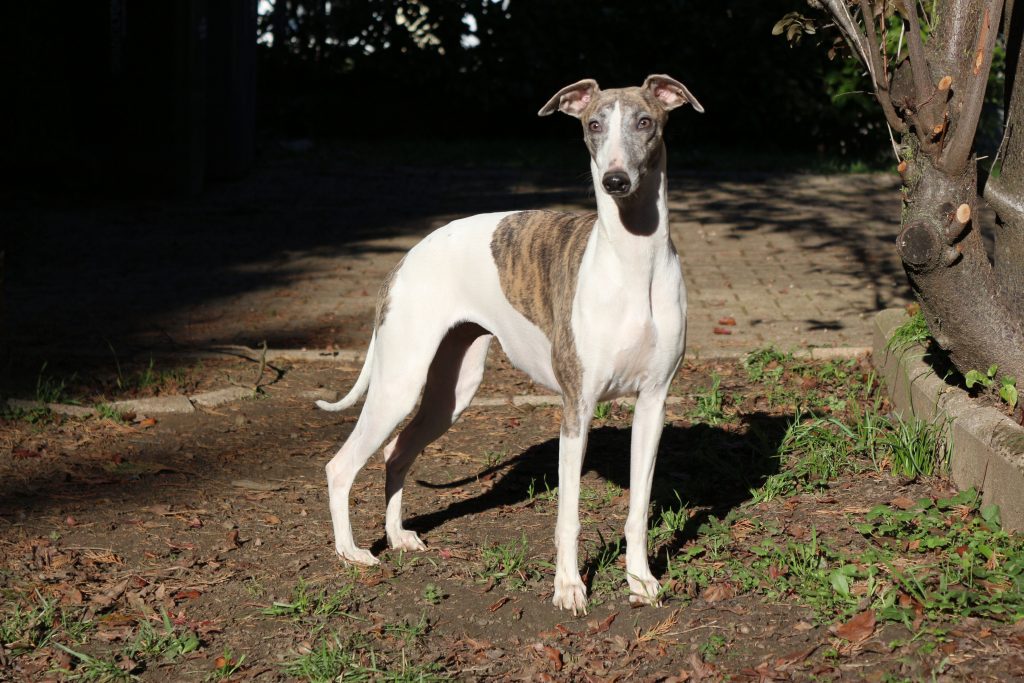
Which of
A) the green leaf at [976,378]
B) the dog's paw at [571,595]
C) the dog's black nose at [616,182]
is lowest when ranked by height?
the dog's paw at [571,595]

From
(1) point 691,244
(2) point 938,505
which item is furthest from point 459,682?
(1) point 691,244

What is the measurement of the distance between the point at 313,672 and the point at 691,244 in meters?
7.86

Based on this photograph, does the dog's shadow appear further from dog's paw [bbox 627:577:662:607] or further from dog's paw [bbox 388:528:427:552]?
→ dog's paw [bbox 627:577:662:607]

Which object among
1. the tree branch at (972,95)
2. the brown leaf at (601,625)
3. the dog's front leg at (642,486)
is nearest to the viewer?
the brown leaf at (601,625)

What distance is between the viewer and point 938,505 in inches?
186

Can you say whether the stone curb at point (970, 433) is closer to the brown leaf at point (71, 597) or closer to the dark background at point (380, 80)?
the brown leaf at point (71, 597)

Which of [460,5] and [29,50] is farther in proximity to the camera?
[460,5]

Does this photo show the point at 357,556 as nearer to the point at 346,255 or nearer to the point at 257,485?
the point at 257,485

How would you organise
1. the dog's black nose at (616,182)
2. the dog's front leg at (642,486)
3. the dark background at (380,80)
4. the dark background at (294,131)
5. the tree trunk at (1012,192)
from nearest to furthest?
the dog's black nose at (616,182) → the dog's front leg at (642,486) → the tree trunk at (1012,192) → the dark background at (294,131) → the dark background at (380,80)

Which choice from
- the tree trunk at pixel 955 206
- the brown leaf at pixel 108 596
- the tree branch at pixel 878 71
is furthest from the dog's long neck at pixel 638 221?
the brown leaf at pixel 108 596

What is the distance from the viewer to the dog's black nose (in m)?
3.81

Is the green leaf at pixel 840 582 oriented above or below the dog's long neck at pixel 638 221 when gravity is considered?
below

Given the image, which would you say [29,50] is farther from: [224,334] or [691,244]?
[691,244]

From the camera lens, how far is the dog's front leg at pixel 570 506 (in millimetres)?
4184
